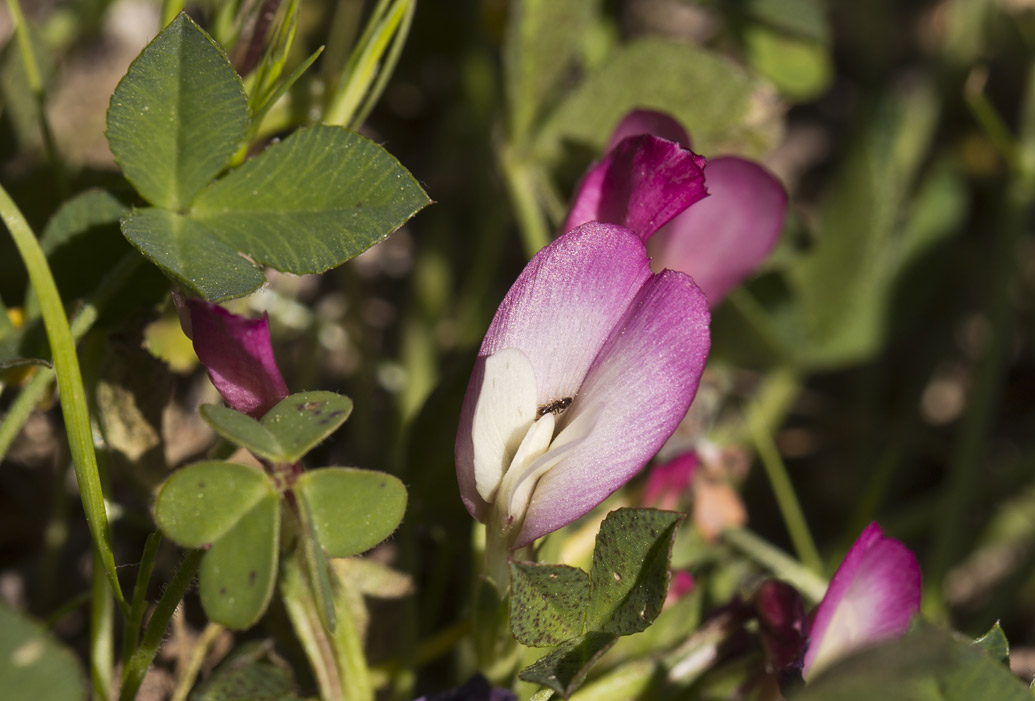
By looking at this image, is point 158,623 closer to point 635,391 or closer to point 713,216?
point 635,391

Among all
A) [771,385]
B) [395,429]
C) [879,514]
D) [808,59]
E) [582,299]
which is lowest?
[879,514]

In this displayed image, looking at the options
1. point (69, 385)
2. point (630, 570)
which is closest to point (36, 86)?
point (69, 385)

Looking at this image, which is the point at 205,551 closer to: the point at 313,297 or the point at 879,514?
the point at 313,297

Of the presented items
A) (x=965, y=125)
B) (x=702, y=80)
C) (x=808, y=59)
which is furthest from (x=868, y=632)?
(x=965, y=125)

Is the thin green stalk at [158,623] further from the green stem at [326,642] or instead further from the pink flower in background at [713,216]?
the pink flower in background at [713,216]

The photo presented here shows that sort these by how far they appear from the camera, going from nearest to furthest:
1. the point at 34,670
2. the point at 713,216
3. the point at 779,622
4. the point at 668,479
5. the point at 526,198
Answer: the point at 34,670 < the point at 779,622 < the point at 713,216 < the point at 668,479 < the point at 526,198

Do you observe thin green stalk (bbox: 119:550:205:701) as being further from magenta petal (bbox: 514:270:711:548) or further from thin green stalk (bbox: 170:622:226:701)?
magenta petal (bbox: 514:270:711:548)

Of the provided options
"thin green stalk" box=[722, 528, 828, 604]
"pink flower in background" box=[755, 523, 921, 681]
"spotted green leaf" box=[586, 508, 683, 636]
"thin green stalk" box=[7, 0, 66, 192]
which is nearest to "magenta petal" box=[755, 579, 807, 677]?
"pink flower in background" box=[755, 523, 921, 681]
